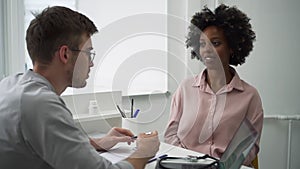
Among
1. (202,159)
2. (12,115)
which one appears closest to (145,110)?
(202,159)

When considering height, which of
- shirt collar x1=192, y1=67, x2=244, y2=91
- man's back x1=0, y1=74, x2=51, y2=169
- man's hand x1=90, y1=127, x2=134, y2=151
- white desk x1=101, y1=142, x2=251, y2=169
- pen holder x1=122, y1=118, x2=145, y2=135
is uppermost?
shirt collar x1=192, y1=67, x2=244, y2=91

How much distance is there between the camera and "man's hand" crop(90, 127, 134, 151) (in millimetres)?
1482

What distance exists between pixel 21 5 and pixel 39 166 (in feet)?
4.09

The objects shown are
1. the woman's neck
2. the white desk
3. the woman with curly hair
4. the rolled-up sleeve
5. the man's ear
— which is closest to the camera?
the rolled-up sleeve

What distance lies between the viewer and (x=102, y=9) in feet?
7.84

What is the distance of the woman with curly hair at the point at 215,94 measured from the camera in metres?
1.67

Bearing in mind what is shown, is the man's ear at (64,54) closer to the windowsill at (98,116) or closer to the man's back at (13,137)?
the man's back at (13,137)

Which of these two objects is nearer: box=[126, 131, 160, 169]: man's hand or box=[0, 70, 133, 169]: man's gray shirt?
box=[0, 70, 133, 169]: man's gray shirt

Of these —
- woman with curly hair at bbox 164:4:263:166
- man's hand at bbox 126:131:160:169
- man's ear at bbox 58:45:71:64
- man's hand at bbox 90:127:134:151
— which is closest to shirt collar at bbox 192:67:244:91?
woman with curly hair at bbox 164:4:263:166

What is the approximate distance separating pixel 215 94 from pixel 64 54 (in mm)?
923

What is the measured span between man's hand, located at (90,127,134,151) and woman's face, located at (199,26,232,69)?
561mm

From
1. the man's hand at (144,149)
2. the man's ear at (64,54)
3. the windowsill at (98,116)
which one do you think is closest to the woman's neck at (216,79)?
the windowsill at (98,116)

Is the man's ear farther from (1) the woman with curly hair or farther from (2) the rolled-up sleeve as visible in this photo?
(1) the woman with curly hair

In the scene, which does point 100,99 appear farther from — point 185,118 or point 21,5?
point 21,5
